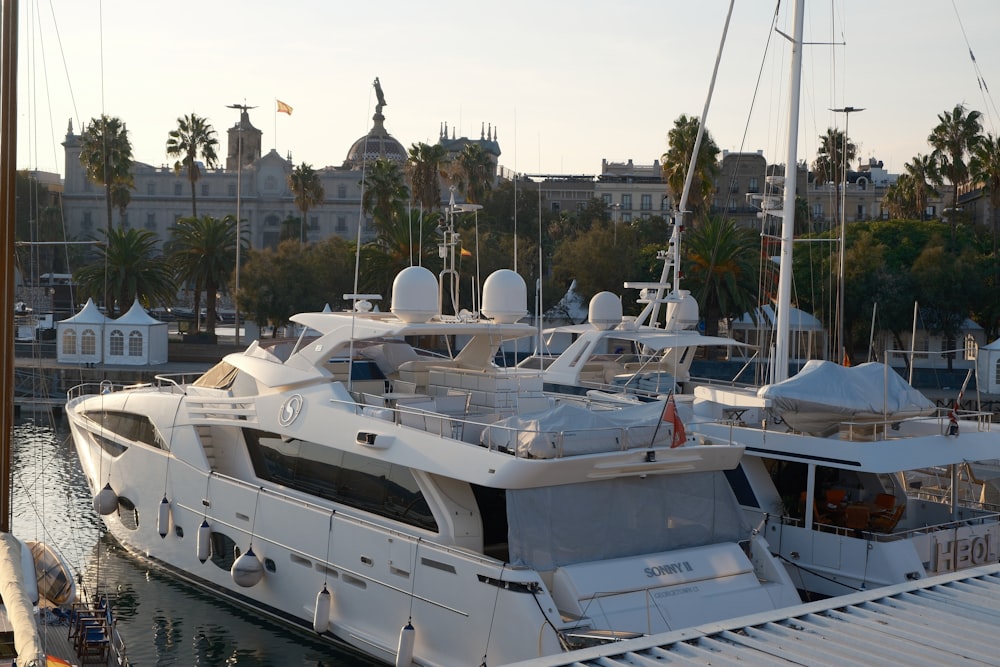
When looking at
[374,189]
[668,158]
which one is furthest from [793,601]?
[374,189]

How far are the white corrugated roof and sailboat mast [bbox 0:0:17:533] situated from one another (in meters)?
7.98

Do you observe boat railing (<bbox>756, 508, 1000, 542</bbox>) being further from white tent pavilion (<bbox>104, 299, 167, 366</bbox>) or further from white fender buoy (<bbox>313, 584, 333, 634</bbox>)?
white tent pavilion (<bbox>104, 299, 167, 366</bbox>)

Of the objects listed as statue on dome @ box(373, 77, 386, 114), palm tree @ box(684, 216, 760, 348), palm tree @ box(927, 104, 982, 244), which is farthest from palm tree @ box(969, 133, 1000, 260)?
statue on dome @ box(373, 77, 386, 114)

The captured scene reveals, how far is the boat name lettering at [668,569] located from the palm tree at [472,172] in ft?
144

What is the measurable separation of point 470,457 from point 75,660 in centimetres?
454

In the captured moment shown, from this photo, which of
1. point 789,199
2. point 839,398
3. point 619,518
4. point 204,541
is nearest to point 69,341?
point 204,541

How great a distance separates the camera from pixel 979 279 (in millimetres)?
43250

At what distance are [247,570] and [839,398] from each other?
319 inches

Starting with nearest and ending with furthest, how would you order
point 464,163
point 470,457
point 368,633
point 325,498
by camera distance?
point 470,457
point 368,633
point 325,498
point 464,163

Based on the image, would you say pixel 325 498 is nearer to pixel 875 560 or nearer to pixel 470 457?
pixel 470 457

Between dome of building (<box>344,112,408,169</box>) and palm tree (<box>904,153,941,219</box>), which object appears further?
dome of building (<box>344,112,408,169</box>)

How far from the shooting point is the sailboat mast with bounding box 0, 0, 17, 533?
12.6m

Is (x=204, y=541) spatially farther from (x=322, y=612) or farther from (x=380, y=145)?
(x=380, y=145)

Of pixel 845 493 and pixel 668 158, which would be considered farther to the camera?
pixel 668 158
